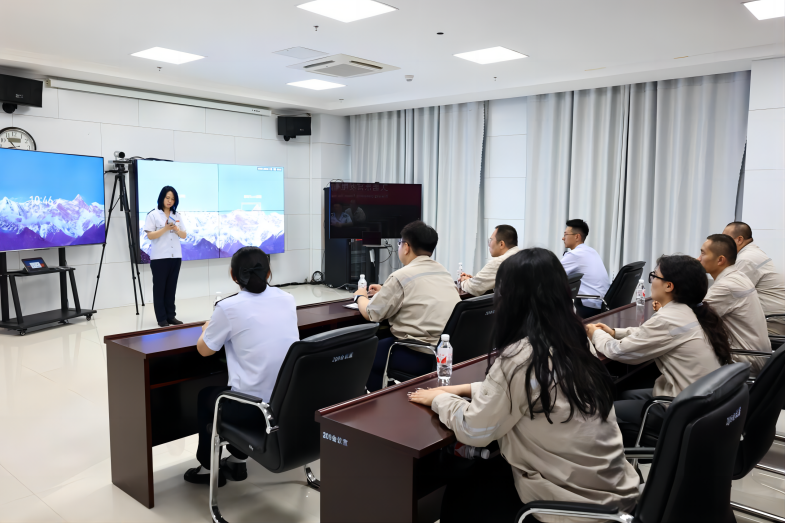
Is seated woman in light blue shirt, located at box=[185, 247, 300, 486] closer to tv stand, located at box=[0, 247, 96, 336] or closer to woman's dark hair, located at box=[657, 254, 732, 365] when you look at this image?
woman's dark hair, located at box=[657, 254, 732, 365]

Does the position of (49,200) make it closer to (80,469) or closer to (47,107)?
(47,107)

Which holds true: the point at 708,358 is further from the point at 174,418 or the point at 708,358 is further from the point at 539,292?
the point at 174,418

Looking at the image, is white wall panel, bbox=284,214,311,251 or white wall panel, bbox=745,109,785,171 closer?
white wall panel, bbox=745,109,785,171

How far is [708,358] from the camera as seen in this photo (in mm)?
2475

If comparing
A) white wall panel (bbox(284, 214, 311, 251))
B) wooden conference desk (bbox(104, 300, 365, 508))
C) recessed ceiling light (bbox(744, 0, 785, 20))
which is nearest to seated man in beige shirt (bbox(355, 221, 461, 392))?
wooden conference desk (bbox(104, 300, 365, 508))

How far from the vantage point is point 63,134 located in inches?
267

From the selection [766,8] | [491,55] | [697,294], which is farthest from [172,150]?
[697,294]

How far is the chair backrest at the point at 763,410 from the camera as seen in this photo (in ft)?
6.89

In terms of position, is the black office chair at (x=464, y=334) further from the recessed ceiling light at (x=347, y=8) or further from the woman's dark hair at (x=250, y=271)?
the recessed ceiling light at (x=347, y=8)

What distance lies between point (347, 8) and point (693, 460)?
399cm

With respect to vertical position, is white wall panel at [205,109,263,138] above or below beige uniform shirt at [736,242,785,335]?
above

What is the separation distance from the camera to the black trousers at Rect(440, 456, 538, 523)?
179 cm

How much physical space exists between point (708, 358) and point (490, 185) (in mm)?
5695

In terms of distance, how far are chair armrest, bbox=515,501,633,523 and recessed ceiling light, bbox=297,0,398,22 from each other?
146 inches
